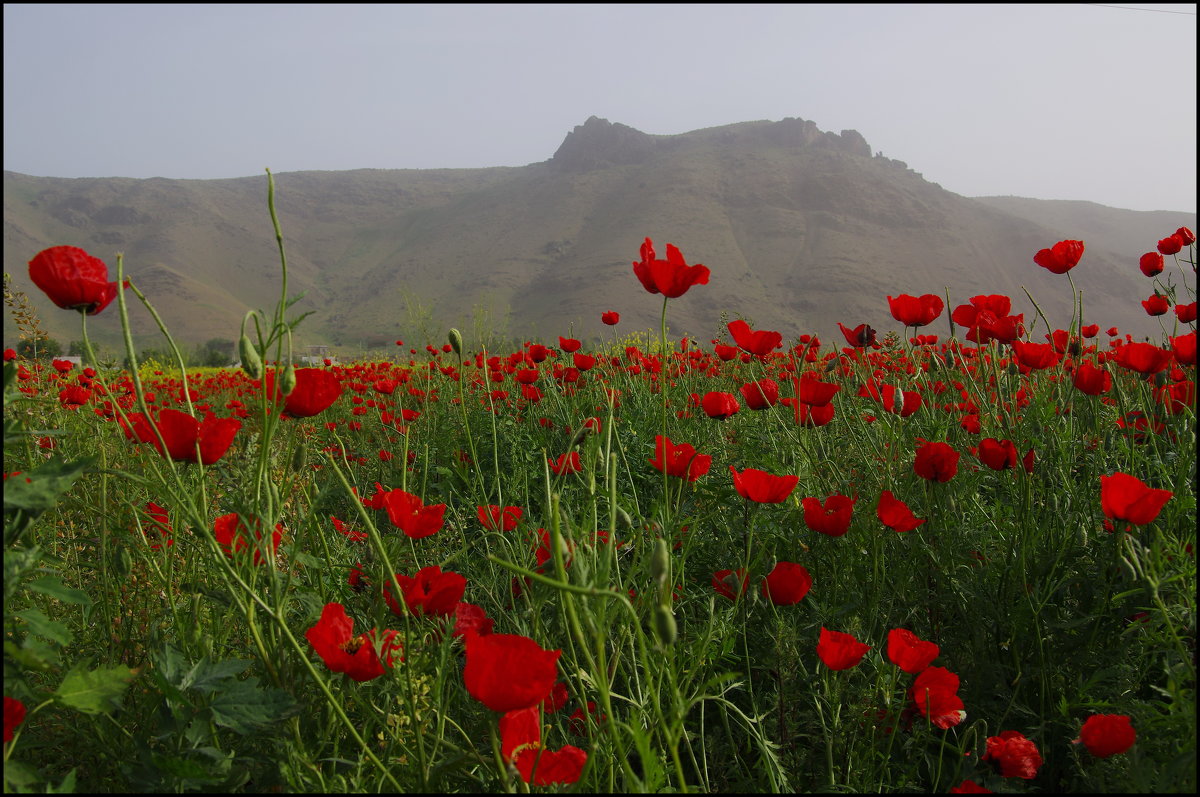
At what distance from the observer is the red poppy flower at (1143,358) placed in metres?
1.79

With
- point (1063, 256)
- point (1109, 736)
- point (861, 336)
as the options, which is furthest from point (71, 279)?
point (1063, 256)

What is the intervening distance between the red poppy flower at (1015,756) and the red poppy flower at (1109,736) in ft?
0.36

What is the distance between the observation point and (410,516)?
130 centimetres

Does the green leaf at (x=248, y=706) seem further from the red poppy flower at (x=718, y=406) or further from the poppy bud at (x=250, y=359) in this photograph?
the red poppy flower at (x=718, y=406)

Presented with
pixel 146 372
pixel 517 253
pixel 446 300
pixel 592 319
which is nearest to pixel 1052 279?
pixel 592 319

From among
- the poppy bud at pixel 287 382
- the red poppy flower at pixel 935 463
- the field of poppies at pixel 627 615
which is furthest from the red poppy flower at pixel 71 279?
the red poppy flower at pixel 935 463

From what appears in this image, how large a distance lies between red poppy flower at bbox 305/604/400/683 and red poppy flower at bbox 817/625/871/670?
0.75 metres

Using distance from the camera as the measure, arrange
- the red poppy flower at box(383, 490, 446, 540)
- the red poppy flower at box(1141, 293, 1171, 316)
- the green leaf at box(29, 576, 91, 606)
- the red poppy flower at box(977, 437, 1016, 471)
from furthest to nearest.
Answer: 1. the red poppy flower at box(1141, 293, 1171, 316)
2. the red poppy flower at box(977, 437, 1016, 471)
3. the red poppy flower at box(383, 490, 446, 540)
4. the green leaf at box(29, 576, 91, 606)

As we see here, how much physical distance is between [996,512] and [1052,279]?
85417 millimetres

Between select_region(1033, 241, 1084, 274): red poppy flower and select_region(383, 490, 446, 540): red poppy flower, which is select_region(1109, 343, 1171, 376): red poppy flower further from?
select_region(383, 490, 446, 540): red poppy flower

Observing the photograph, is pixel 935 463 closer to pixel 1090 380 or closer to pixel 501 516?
pixel 1090 380

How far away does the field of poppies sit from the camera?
0.97 m

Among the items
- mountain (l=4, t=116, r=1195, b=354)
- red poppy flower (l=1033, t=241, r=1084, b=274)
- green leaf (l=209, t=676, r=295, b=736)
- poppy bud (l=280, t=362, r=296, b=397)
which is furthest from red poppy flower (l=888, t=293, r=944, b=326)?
mountain (l=4, t=116, r=1195, b=354)

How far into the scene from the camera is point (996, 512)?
1.77m
